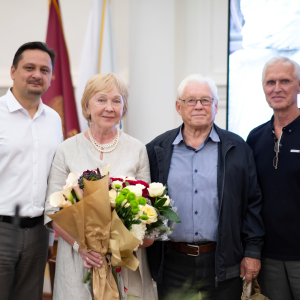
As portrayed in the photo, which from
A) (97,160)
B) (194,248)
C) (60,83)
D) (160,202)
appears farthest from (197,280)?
(60,83)

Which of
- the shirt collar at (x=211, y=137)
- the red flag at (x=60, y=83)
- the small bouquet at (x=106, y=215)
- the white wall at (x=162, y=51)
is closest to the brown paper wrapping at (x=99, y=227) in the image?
the small bouquet at (x=106, y=215)

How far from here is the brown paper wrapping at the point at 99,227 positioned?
138cm

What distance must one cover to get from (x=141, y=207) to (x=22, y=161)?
2.96ft

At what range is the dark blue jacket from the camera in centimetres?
183

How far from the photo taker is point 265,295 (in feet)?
6.49

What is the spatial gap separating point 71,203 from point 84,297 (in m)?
0.60

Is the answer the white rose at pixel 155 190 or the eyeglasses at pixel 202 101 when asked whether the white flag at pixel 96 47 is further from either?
the white rose at pixel 155 190

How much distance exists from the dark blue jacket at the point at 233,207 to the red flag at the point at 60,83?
1.43 metres

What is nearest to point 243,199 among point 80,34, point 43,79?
point 43,79

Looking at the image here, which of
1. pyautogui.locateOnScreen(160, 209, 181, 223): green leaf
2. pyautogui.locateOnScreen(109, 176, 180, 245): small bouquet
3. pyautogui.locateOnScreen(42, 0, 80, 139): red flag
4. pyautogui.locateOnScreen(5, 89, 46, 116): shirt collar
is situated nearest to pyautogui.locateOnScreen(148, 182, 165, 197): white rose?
pyautogui.locateOnScreen(109, 176, 180, 245): small bouquet

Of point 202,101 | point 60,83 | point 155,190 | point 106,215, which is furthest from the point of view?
point 60,83

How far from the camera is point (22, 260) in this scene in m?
2.03

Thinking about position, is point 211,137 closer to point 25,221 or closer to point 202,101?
point 202,101

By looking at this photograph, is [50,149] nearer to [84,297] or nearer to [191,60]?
[84,297]
